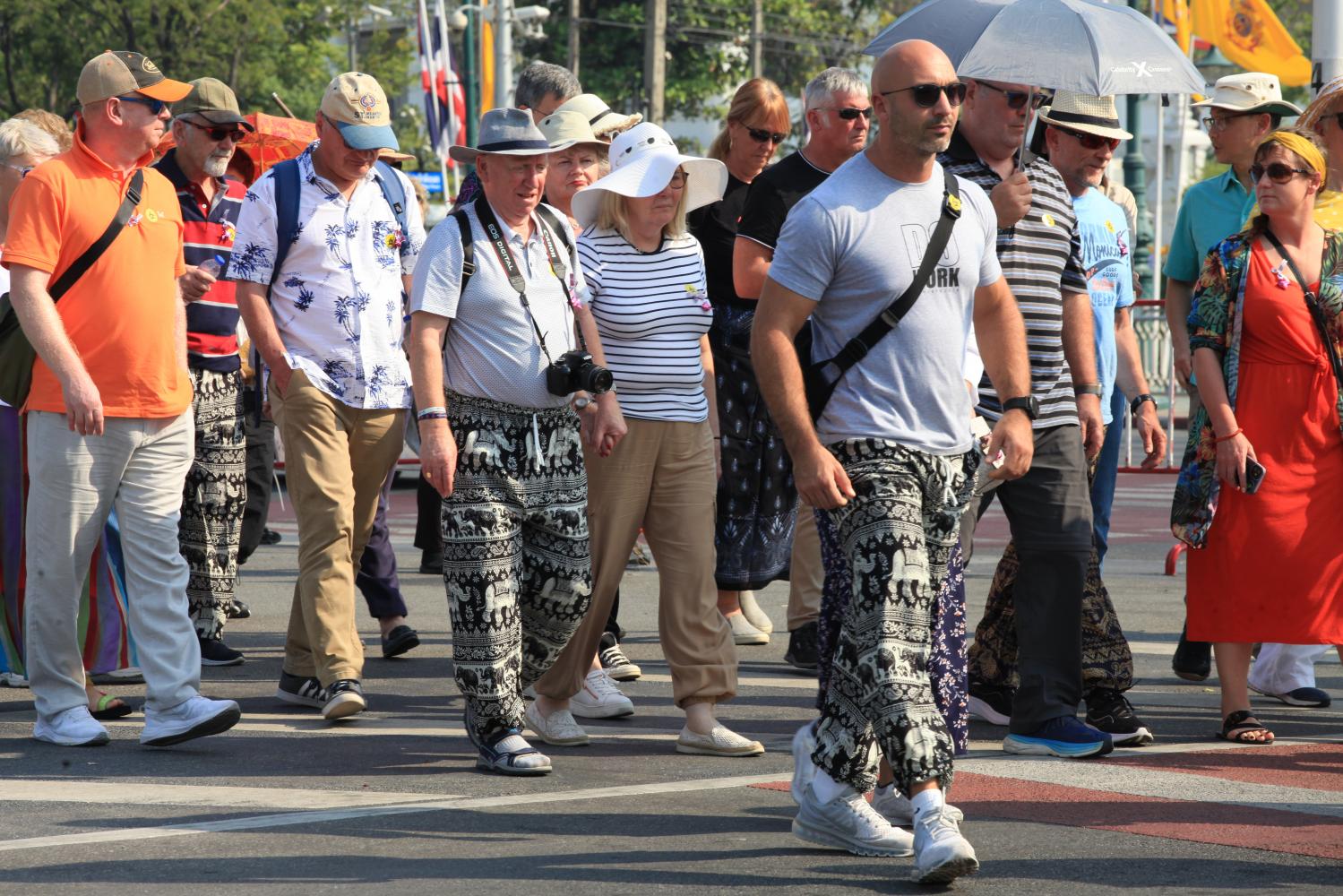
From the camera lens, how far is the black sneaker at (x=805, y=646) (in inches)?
314

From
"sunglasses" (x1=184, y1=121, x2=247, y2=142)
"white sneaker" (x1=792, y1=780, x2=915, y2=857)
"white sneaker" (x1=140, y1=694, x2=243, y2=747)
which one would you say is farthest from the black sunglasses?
"sunglasses" (x1=184, y1=121, x2=247, y2=142)

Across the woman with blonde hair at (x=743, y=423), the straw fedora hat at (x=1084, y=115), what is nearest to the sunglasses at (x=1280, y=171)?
the straw fedora hat at (x=1084, y=115)

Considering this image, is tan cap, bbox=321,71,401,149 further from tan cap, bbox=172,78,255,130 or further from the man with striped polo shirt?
the man with striped polo shirt

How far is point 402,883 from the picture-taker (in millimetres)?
4711

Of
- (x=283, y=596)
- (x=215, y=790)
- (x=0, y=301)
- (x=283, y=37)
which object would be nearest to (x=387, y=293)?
(x=0, y=301)

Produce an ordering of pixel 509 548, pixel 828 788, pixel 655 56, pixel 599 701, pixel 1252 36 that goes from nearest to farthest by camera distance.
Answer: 1. pixel 828 788
2. pixel 509 548
3. pixel 599 701
4. pixel 1252 36
5. pixel 655 56

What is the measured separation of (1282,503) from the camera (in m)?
6.62

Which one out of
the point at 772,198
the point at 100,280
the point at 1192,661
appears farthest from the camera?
the point at 1192,661

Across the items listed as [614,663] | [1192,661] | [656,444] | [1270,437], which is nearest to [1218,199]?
[1270,437]

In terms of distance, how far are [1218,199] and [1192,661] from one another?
181cm

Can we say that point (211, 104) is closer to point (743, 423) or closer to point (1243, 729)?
point (743, 423)

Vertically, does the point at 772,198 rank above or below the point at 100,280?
above

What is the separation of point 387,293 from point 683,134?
55.3 metres

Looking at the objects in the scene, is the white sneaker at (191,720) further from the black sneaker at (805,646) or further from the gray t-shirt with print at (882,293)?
the black sneaker at (805,646)
